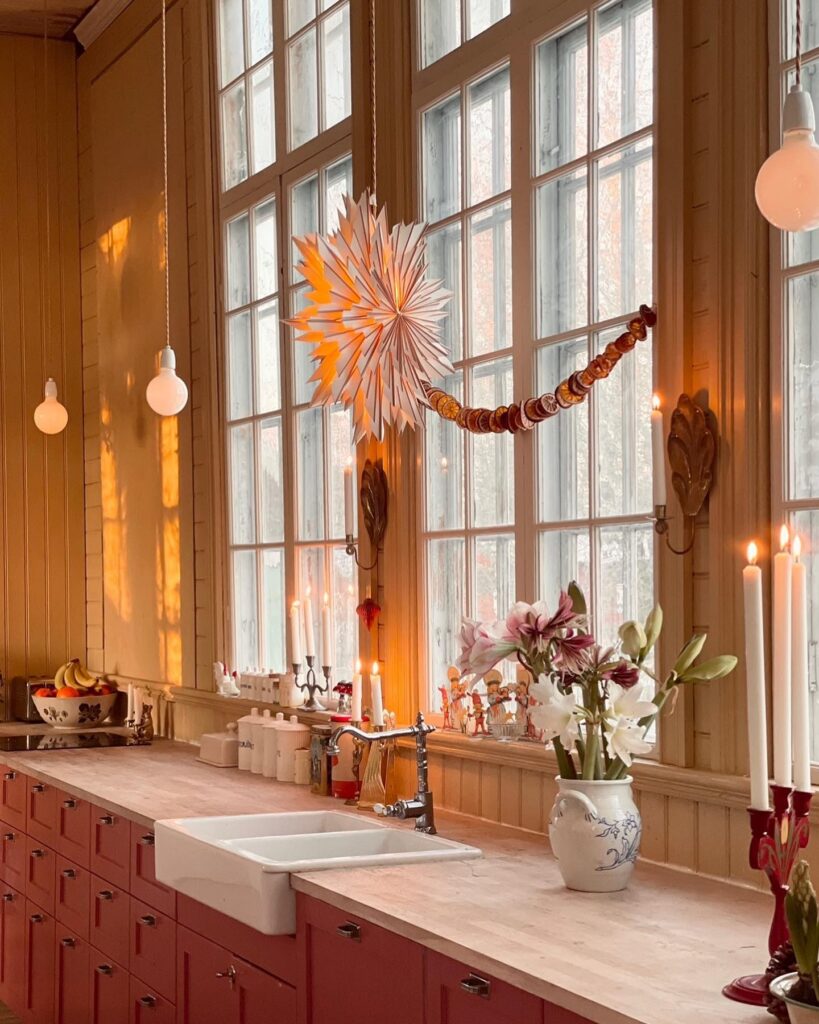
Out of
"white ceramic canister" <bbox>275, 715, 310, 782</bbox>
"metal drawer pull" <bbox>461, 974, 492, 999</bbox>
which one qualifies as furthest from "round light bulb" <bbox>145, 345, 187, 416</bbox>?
"metal drawer pull" <bbox>461, 974, 492, 999</bbox>

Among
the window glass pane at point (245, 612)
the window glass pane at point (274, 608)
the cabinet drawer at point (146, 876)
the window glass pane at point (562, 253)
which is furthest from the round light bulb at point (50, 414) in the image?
the window glass pane at point (562, 253)

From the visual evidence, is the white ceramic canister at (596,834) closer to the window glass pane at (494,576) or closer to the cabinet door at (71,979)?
the window glass pane at (494,576)

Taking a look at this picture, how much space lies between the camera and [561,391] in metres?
3.46

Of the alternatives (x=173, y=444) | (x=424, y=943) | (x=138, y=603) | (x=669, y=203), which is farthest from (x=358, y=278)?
(x=138, y=603)

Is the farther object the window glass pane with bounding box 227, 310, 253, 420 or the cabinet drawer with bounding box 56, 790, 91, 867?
the window glass pane with bounding box 227, 310, 253, 420

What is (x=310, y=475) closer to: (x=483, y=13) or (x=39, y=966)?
(x=483, y=13)

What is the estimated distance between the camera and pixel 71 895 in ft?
15.9

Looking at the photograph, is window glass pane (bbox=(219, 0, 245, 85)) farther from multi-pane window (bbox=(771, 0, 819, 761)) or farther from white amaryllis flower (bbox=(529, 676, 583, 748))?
white amaryllis flower (bbox=(529, 676, 583, 748))

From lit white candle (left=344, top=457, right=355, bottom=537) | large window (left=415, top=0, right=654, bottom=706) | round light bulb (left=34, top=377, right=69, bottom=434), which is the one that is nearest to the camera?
large window (left=415, top=0, right=654, bottom=706)

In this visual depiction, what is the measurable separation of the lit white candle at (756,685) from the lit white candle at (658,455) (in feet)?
2.93

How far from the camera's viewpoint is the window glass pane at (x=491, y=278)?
3.86 meters

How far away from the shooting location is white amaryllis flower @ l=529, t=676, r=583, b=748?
2.85 m

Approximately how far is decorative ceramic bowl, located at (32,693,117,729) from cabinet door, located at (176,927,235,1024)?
9.21ft

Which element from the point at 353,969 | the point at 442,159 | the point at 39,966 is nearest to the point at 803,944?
the point at 353,969
